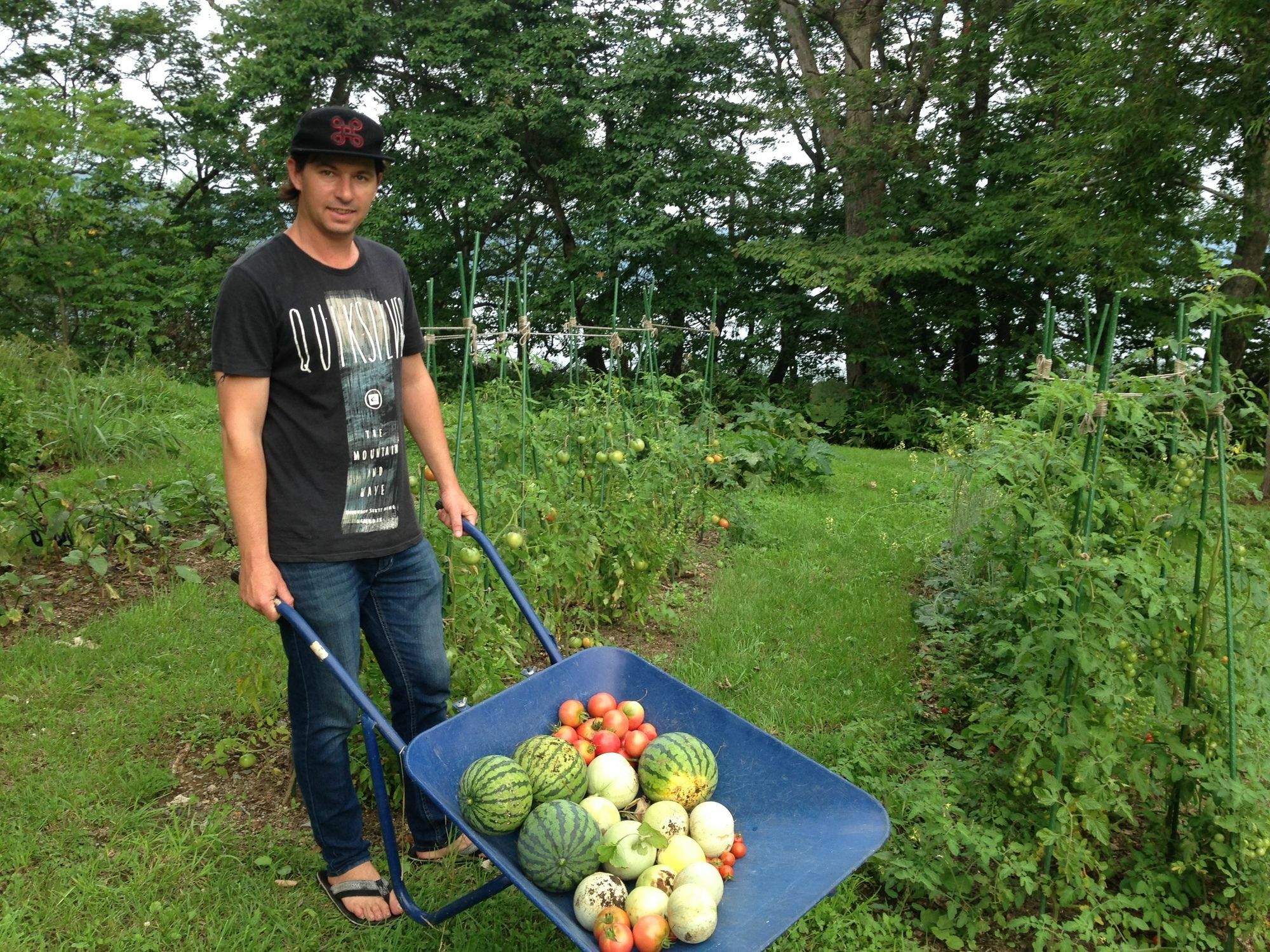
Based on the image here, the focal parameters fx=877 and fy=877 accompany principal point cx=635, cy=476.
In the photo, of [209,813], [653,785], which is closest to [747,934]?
[653,785]

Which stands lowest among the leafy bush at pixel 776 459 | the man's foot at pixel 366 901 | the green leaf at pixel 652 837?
the man's foot at pixel 366 901

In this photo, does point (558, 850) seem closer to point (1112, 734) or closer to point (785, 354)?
point (1112, 734)

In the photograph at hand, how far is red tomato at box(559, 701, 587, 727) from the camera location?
6.93 feet

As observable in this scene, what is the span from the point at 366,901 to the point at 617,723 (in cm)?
85

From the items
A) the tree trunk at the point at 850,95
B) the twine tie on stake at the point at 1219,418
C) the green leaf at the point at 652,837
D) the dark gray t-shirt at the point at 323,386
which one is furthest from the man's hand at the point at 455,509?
the tree trunk at the point at 850,95

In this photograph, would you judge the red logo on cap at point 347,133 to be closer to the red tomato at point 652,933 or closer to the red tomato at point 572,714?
the red tomato at point 572,714

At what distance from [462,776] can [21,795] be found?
1.77 meters

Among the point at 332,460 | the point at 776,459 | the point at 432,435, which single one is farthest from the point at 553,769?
the point at 776,459

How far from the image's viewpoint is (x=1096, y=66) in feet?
26.9

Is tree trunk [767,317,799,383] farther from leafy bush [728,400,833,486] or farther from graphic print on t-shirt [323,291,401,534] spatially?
graphic print on t-shirt [323,291,401,534]

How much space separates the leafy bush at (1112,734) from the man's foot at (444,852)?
1175 mm

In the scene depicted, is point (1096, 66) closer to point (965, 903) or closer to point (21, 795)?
point (965, 903)

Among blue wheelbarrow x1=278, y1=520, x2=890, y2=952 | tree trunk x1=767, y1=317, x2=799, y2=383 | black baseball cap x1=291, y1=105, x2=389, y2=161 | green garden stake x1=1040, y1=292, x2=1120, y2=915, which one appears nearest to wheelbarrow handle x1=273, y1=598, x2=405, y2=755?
blue wheelbarrow x1=278, y1=520, x2=890, y2=952

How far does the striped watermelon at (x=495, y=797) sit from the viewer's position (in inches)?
68.7
